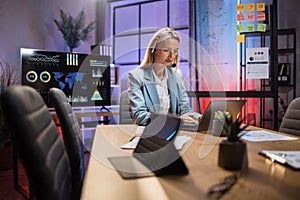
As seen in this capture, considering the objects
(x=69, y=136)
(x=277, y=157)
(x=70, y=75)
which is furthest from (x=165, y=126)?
(x=70, y=75)

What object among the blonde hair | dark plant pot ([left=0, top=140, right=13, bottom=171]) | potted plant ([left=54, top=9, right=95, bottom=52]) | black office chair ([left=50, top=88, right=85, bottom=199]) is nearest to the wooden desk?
black office chair ([left=50, top=88, right=85, bottom=199])

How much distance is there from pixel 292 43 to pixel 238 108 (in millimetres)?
2785

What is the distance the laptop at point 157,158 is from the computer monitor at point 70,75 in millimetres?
2640

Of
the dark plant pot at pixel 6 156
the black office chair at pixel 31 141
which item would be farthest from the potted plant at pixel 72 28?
the black office chair at pixel 31 141

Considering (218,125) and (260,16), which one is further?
(260,16)

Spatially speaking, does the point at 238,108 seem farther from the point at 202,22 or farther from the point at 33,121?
the point at 202,22

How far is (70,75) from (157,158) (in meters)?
3.07

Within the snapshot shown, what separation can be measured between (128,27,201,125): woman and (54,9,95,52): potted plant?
239 centimetres

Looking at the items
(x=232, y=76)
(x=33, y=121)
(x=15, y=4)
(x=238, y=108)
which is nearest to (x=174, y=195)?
(x=33, y=121)

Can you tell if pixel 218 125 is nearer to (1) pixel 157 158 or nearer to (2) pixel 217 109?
(2) pixel 217 109

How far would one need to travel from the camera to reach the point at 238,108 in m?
1.46

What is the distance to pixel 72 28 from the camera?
416 centimetres

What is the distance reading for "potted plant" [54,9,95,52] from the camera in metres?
4.09

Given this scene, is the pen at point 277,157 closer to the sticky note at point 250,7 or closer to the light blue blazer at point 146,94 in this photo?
the light blue blazer at point 146,94
